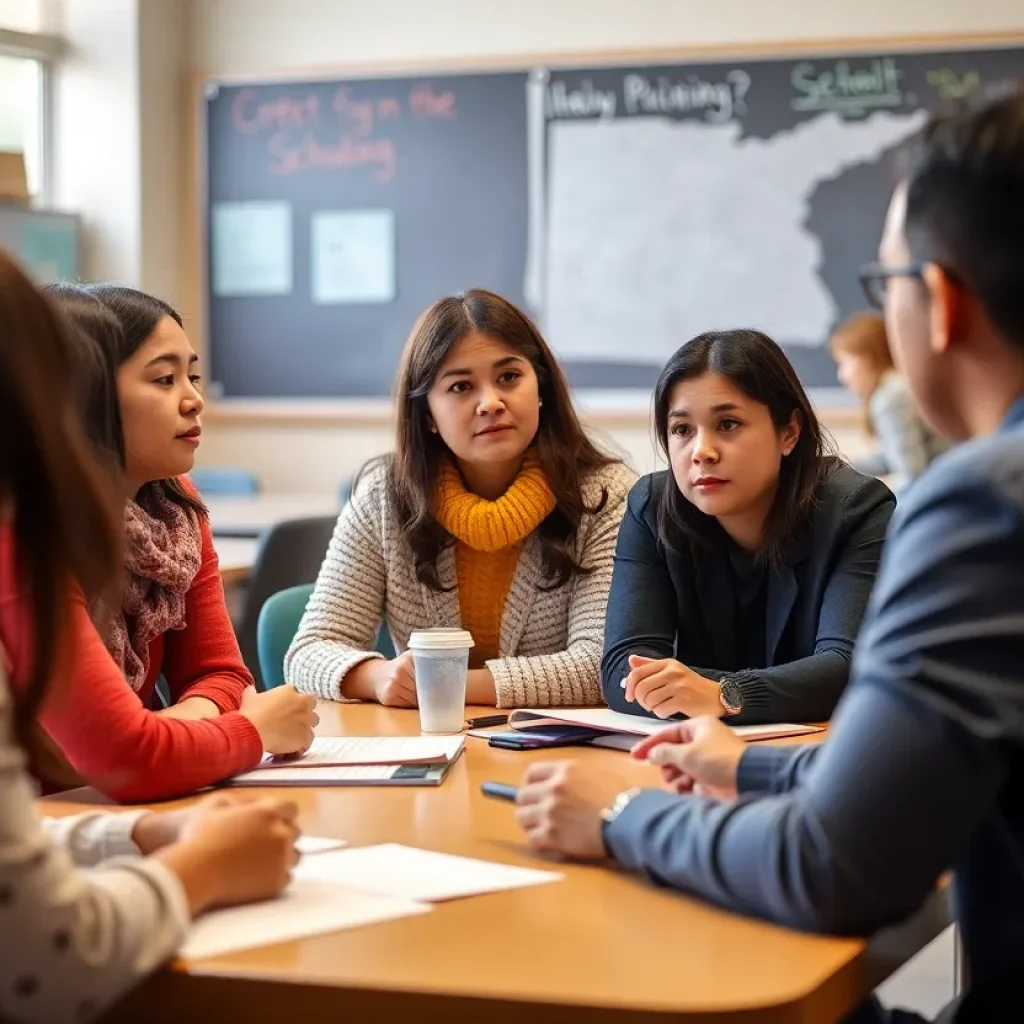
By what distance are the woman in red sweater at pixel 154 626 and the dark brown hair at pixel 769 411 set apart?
0.66 meters

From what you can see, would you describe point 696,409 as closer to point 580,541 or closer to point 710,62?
point 580,541

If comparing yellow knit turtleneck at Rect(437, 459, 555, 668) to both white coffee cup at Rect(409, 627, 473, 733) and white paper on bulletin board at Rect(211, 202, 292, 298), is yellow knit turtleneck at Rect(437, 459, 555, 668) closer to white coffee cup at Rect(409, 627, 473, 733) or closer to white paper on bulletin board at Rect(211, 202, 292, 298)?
white coffee cup at Rect(409, 627, 473, 733)

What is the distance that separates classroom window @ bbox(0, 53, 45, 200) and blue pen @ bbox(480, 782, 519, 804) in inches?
180

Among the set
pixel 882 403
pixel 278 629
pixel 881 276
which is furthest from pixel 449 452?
pixel 882 403

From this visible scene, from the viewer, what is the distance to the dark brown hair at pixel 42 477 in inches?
41.4

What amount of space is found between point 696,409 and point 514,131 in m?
3.76

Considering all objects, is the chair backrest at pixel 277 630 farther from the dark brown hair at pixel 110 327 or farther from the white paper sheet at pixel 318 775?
the white paper sheet at pixel 318 775

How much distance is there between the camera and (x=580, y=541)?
96.9 inches

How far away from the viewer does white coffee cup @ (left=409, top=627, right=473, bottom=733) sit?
1.96 m

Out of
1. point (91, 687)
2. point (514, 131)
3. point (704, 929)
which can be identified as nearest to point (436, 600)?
point (91, 687)

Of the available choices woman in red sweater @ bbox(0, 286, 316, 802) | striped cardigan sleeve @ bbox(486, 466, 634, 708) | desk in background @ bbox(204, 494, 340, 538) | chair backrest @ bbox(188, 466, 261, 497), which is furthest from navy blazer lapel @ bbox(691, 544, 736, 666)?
chair backrest @ bbox(188, 466, 261, 497)

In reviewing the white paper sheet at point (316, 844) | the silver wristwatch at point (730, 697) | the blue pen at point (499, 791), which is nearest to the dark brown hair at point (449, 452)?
the silver wristwatch at point (730, 697)

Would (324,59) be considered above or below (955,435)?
above

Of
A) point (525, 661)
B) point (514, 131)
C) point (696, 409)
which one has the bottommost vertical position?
point (525, 661)
